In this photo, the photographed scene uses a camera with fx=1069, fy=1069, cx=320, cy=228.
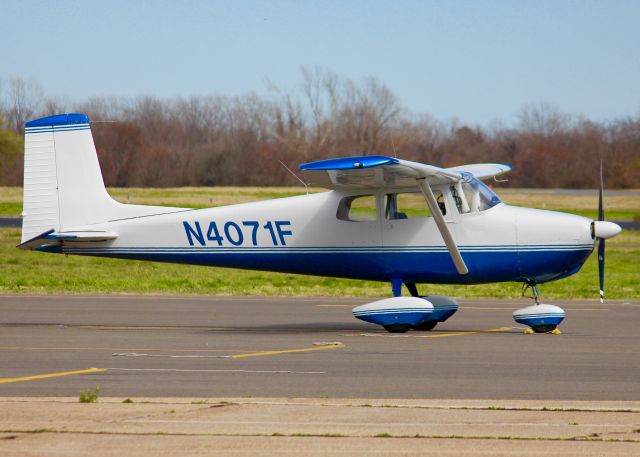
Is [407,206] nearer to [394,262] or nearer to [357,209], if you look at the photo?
[357,209]

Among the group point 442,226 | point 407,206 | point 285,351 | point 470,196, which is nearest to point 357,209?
point 407,206

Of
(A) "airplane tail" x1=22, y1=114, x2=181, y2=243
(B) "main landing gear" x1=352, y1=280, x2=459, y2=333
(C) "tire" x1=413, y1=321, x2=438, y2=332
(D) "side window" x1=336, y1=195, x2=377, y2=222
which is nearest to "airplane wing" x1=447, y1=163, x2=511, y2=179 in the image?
(D) "side window" x1=336, y1=195, x2=377, y2=222

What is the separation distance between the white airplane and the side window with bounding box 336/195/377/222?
0.02 m

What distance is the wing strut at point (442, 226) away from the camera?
14.8 meters

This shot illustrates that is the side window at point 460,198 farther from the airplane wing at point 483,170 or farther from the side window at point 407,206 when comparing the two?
the airplane wing at point 483,170

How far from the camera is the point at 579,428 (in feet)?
25.4

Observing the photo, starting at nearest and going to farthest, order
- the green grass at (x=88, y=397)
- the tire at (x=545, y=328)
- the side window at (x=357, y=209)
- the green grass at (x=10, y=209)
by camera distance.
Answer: the green grass at (x=88, y=397), the tire at (x=545, y=328), the side window at (x=357, y=209), the green grass at (x=10, y=209)

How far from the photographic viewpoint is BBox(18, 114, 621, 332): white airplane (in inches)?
594

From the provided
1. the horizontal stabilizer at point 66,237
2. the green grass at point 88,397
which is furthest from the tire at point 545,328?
the green grass at point 88,397

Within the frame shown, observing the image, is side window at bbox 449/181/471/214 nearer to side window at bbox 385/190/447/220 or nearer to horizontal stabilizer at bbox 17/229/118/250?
side window at bbox 385/190/447/220

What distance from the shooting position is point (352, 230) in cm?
1572

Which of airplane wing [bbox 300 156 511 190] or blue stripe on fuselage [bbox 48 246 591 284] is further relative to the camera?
blue stripe on fuselage [bbox 48 246 591 284]

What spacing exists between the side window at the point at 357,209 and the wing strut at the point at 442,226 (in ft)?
3.32

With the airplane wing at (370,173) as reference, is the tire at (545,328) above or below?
below
